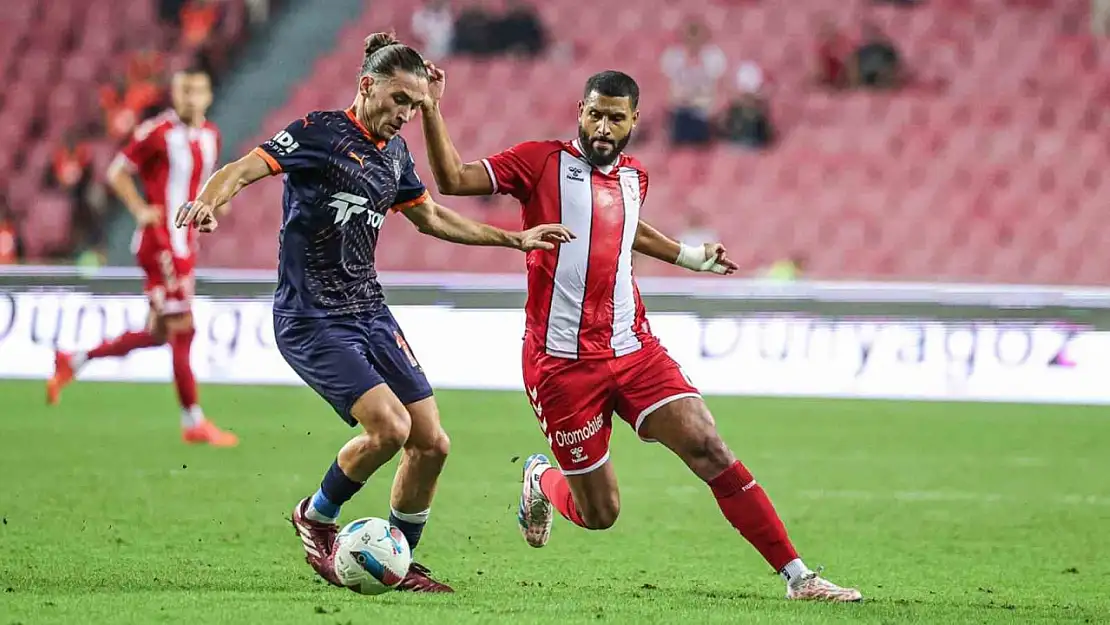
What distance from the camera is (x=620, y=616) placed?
5316 mm

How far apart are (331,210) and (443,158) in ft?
1.54

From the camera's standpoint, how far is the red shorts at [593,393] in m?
6.11

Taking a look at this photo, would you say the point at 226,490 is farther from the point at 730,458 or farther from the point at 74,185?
the point at 74,185

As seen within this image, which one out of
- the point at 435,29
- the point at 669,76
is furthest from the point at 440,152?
the point at 435,29

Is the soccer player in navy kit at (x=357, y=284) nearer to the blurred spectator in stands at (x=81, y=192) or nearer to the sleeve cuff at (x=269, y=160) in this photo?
the sleeve cuff at (x=269, y=160)

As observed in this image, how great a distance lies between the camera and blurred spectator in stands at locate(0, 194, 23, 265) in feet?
59.5

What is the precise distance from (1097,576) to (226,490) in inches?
181

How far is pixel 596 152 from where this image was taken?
6.16m

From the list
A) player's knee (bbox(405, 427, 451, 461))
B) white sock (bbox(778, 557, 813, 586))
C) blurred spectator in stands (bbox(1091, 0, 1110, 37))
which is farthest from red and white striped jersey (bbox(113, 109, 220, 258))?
blurred spectator in stands (bbox(1091, 0, 1110, 37))

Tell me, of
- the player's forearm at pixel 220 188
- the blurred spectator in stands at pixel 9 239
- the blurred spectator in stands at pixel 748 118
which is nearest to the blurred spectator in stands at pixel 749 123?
the blurred spectator in stands at pixel 748 118

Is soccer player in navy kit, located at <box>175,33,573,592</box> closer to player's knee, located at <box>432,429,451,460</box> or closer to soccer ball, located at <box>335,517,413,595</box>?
player's knee, located at <box>432,429,451,460</box>


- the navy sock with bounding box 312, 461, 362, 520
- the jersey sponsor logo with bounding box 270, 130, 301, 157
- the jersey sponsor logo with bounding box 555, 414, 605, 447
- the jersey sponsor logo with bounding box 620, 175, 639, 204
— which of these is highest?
the jersey sponsor logo with bounding box 270, 130, 301, 157

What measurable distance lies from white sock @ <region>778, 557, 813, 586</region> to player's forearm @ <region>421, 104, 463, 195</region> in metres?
1.92

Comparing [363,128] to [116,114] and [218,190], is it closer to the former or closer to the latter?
[218,190]
